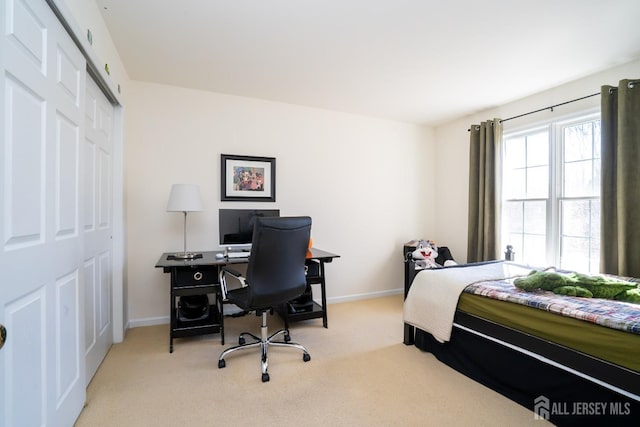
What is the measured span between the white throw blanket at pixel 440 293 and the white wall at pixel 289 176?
1539 millimetres

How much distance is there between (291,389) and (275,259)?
2.80 ft

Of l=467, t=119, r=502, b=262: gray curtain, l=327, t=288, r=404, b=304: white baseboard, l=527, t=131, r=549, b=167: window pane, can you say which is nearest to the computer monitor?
l=327, t=288, r=404, b=304: white baseboard

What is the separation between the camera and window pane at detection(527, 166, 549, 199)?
10.6 feet

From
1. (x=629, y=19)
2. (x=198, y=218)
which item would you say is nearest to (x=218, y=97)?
(x=198, y=218)

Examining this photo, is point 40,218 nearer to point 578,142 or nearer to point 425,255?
point 425,255

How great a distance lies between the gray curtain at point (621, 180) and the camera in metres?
2.41

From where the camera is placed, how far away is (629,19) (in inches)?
80.2

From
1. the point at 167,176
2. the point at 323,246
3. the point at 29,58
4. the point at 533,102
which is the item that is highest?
the point at 533,102

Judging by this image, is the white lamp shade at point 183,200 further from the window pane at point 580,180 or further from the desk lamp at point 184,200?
the window pane at point 580,180

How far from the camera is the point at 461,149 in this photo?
4113 mm

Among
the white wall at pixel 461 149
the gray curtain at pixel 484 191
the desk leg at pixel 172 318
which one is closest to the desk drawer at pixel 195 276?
the desk leg at pixel 172 318

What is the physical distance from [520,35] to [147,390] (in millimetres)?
3642

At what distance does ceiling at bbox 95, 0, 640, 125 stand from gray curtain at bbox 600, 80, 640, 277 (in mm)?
408

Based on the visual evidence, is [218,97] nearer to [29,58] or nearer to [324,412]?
[29,58]
